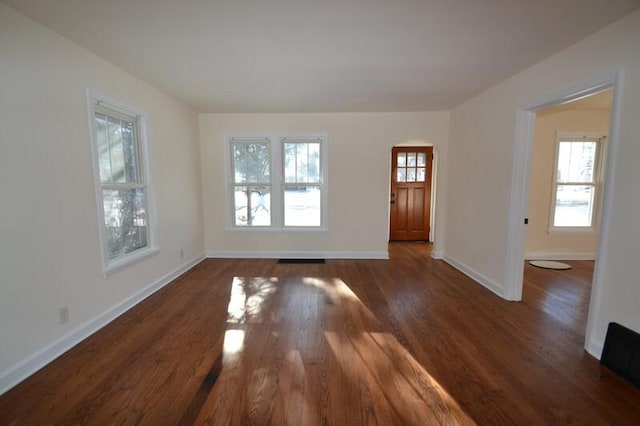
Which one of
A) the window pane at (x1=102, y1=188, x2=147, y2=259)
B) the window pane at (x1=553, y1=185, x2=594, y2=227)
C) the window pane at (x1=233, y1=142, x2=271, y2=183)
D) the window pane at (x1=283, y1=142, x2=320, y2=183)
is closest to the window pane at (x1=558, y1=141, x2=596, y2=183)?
the window pane at (x1=553, y1=185, x2=594, y2=227)

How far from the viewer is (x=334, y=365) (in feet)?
6.30

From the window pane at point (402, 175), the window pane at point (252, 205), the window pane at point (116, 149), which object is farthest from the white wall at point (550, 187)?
the window pane at point (116, 149)

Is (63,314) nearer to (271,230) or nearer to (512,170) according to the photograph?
(271,230)

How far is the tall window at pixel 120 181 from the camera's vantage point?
2518 mm

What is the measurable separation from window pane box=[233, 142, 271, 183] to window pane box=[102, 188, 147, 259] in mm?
1736

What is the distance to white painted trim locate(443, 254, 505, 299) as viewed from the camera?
315 cm

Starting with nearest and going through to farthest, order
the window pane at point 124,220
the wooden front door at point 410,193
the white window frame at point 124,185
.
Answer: the white window frame at point 124,185 → the window pane at point 124,220 → the wooden front door at point 410,193

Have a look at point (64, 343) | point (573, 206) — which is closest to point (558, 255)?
point (573, 206)

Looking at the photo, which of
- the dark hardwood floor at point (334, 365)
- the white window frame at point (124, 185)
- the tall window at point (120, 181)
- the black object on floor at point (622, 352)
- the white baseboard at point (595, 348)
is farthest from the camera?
the tall window at point (120, 181)

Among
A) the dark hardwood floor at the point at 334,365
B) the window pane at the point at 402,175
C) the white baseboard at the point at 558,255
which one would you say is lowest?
the dark hardwood floor at the point at 334,365

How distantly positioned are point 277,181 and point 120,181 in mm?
2293

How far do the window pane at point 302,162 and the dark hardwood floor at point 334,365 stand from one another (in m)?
2.12

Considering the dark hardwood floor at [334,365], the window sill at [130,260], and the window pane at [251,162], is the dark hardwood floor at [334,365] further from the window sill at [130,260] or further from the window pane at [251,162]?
the window pane at [251,162]

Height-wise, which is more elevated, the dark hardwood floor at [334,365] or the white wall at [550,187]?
the white wall at [550,187]
